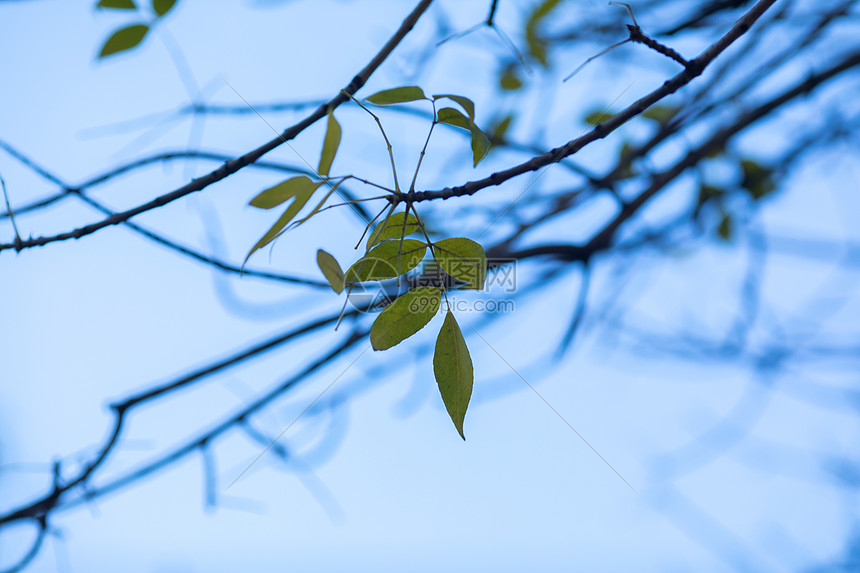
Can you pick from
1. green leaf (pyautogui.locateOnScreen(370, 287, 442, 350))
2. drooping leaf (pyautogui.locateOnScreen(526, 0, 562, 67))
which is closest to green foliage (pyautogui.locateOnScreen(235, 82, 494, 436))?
green leaf (pyautogui.locateOnScreen(370, 287, 442, 350))

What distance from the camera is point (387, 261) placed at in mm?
386

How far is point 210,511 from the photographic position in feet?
2.28

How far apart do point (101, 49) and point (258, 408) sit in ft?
1.26

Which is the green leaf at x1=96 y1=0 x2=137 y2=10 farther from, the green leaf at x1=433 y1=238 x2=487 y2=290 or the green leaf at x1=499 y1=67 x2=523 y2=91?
the green leaf at x1=499 y1=67 x2=523 y2=91

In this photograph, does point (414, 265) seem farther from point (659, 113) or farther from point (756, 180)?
point (756, 180)

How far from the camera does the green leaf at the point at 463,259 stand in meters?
0.38

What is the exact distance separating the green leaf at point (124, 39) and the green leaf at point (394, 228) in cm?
35

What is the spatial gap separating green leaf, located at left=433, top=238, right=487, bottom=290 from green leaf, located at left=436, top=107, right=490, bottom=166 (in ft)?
0.17

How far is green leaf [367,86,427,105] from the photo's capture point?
1.21 feet

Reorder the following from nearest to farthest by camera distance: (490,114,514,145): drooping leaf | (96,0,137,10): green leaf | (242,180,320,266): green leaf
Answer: (242,180,320,266): green leaf < (96,0,137,10): green leaf < (490,114,514,145): drooping leaf

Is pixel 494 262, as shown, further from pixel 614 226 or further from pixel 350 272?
pixel 350 272

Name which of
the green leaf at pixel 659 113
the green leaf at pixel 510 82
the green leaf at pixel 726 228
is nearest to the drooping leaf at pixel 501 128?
the green leaf at pixel 510 82

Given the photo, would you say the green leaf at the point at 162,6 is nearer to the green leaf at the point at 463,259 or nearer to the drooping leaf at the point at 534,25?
the green leaf at the point at 463,259

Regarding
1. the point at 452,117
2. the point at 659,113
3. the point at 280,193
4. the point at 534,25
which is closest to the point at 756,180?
the point at 659,113
